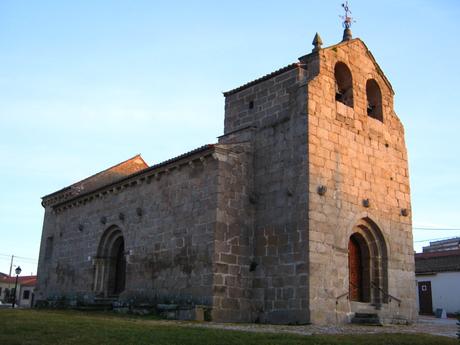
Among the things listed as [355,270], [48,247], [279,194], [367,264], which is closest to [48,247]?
[48,247]

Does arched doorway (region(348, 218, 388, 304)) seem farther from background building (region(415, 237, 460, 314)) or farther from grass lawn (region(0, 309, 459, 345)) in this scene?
background building (region(415, 237, 460, 314))

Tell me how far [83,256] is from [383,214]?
12.7 m

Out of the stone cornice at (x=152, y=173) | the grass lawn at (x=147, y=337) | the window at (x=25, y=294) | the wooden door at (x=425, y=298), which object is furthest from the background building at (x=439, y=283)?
the window at (x=25, y=294)

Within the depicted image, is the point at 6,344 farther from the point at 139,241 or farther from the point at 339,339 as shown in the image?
the point at 139,241

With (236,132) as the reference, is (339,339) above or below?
below

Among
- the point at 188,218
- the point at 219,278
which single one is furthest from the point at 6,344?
the point at 188,218

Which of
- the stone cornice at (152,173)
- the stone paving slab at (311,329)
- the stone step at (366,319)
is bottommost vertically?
the stone paving slab at (311,329)

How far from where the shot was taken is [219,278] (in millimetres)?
15062

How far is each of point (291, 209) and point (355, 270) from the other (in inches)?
132

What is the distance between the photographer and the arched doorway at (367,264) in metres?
16.3

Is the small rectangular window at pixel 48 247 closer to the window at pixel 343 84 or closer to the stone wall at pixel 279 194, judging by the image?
the stone wall at pixel 279 194

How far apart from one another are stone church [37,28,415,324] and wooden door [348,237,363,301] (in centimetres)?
3

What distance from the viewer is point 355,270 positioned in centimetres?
1661

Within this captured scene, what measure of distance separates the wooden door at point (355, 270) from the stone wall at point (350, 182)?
2.90ft
